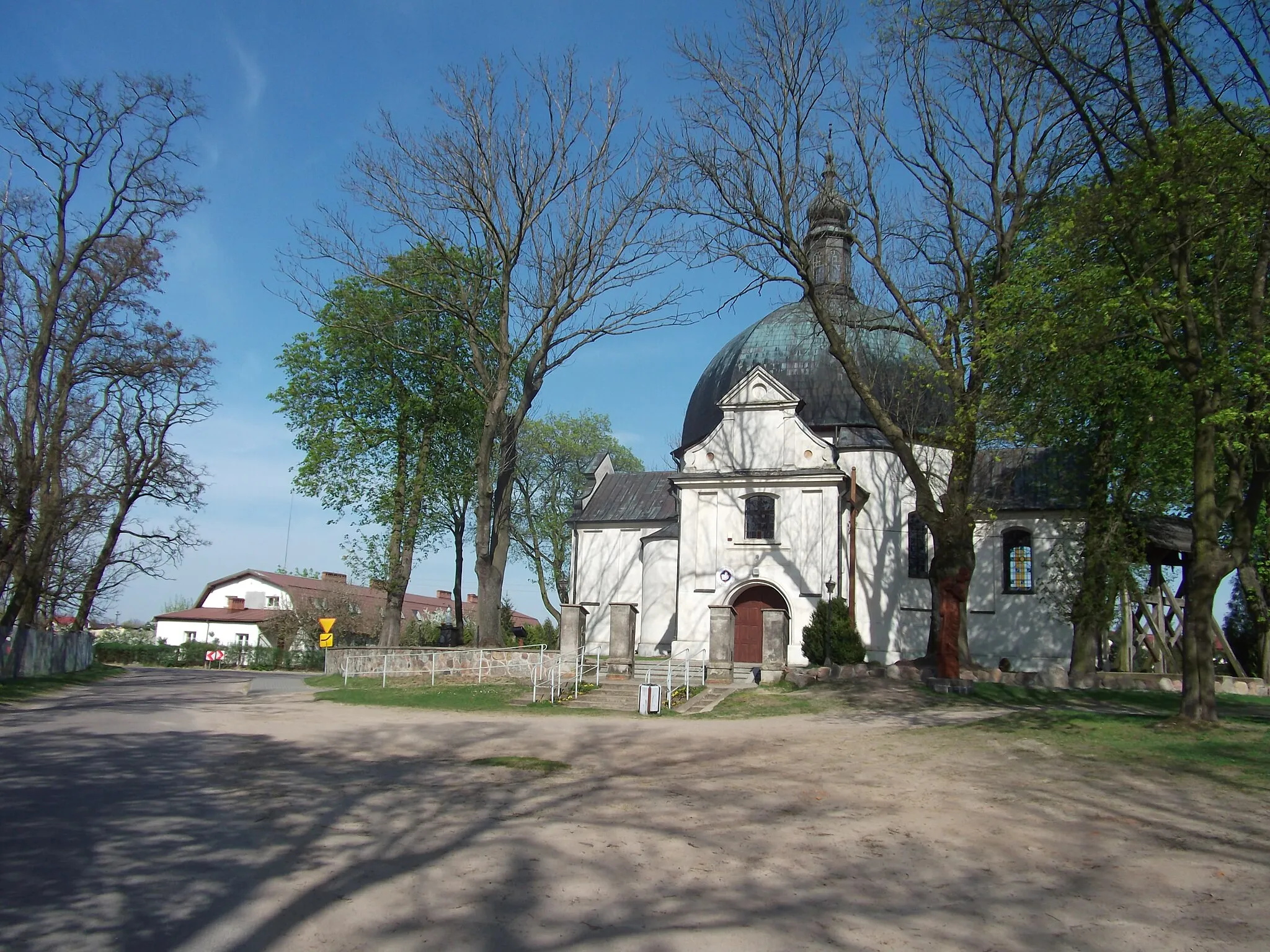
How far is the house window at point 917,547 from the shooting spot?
105ft

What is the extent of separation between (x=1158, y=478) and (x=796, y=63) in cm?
1299

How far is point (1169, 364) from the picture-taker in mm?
17875

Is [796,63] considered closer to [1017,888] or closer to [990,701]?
[990,701]

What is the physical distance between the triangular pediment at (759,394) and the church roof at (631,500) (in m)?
7.99

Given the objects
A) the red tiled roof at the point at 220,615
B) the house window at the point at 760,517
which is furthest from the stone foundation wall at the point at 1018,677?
the red tiled roof at the point at 220,615

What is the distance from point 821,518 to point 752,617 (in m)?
3.89

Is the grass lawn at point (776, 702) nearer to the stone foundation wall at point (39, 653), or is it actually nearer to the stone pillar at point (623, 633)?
the stone pillar at point (623, 633)

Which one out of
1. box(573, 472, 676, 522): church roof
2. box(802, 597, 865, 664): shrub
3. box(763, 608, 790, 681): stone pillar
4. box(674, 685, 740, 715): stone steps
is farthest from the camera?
box(573, 472, 676, 522): church roof

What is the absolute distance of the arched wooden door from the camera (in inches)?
1179

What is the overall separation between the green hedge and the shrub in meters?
30.3

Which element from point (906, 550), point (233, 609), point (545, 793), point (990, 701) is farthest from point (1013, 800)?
point (233, 609)

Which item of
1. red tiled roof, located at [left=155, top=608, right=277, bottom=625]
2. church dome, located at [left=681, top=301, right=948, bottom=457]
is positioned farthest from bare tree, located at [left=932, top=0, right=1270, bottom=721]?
red tiled roof, located at [left=155, top=608, right=277, bottom=625]

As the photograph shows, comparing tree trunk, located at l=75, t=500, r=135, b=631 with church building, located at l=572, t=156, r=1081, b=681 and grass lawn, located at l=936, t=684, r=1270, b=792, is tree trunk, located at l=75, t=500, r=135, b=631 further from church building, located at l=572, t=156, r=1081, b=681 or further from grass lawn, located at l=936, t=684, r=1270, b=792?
grass lawn, located at l=936, t=684, r=1270, b=792

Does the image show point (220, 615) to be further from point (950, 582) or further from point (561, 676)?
point (950, 582)
